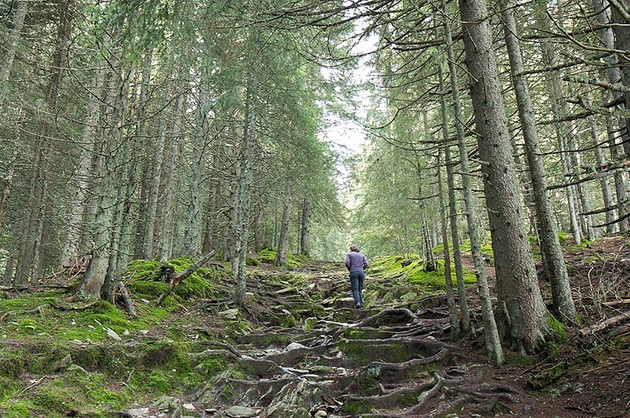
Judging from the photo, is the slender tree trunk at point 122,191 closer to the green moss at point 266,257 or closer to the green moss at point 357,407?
the green moss at point 357,407

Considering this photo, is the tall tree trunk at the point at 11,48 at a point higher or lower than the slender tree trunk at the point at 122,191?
higher

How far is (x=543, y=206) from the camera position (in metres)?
6.72

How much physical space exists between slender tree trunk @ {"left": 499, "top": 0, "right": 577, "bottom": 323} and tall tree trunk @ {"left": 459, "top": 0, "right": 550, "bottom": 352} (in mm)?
441

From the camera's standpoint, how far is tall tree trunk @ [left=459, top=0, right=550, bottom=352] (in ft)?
18.4

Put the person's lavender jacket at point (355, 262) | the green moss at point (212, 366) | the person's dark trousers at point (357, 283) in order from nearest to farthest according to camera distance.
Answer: the green moss at point (212, 366), the person's dark trousers at point (357, 283), the person's lavender jacket at point (355, 262)

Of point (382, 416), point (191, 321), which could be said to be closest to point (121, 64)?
point (191, 321)

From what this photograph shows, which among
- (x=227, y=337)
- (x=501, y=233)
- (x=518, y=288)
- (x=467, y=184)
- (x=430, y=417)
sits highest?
(x=467, y=184)

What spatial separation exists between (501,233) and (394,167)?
11.0 meters

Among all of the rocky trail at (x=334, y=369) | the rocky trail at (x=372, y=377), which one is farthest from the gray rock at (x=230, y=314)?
the rocky trail at (x=372, y=377)

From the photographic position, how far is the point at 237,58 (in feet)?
35.3

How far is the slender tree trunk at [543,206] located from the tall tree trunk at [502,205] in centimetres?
44

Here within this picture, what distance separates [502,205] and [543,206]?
4.31 feet

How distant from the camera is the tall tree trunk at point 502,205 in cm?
562

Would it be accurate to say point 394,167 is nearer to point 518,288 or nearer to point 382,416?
point 518,288
